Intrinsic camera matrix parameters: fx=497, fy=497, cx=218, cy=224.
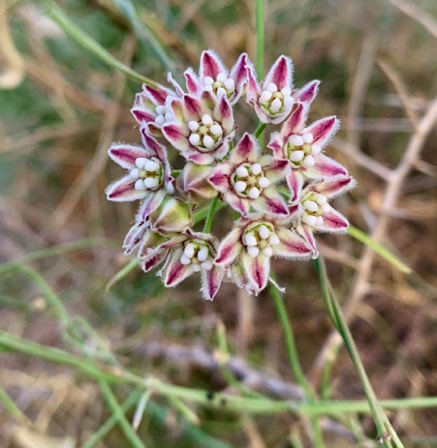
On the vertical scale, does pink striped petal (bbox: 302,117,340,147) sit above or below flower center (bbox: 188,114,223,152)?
above

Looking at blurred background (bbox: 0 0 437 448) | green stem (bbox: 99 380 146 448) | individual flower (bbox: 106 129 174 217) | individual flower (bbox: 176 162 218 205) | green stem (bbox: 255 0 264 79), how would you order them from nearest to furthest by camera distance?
1. individual flower (bbox: 176 162 218 205)
2. individual flower (bbox: 106 129 174 217)
3. green stem (bbox: 255 0 264 79)
4. green stem (bbox: 99 380 146 448)
5. blurred background (bbox: 0 0 437 448)

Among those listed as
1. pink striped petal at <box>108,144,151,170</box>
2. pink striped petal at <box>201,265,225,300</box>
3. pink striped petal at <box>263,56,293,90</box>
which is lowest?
pink striped petal at <box>201,265,225,300</box>

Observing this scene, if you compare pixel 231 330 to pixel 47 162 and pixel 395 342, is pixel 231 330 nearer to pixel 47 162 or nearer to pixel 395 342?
pixel 395 342

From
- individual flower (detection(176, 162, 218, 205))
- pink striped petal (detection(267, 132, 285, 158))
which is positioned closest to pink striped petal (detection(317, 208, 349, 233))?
pink striped petal (detection(267, 132, 285, 158))

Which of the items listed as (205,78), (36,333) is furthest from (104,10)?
(36,333)

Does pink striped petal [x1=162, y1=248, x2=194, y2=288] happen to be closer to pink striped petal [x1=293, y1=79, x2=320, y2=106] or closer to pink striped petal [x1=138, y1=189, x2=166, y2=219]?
pink striped petal [x1=138, y1=189, x2=166, y2=219]

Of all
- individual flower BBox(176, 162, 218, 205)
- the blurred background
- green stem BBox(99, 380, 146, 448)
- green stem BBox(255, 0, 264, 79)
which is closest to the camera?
individual flower BBox(176, 162, 218, 205)

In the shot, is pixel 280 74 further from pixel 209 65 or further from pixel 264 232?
pixel 264 232
